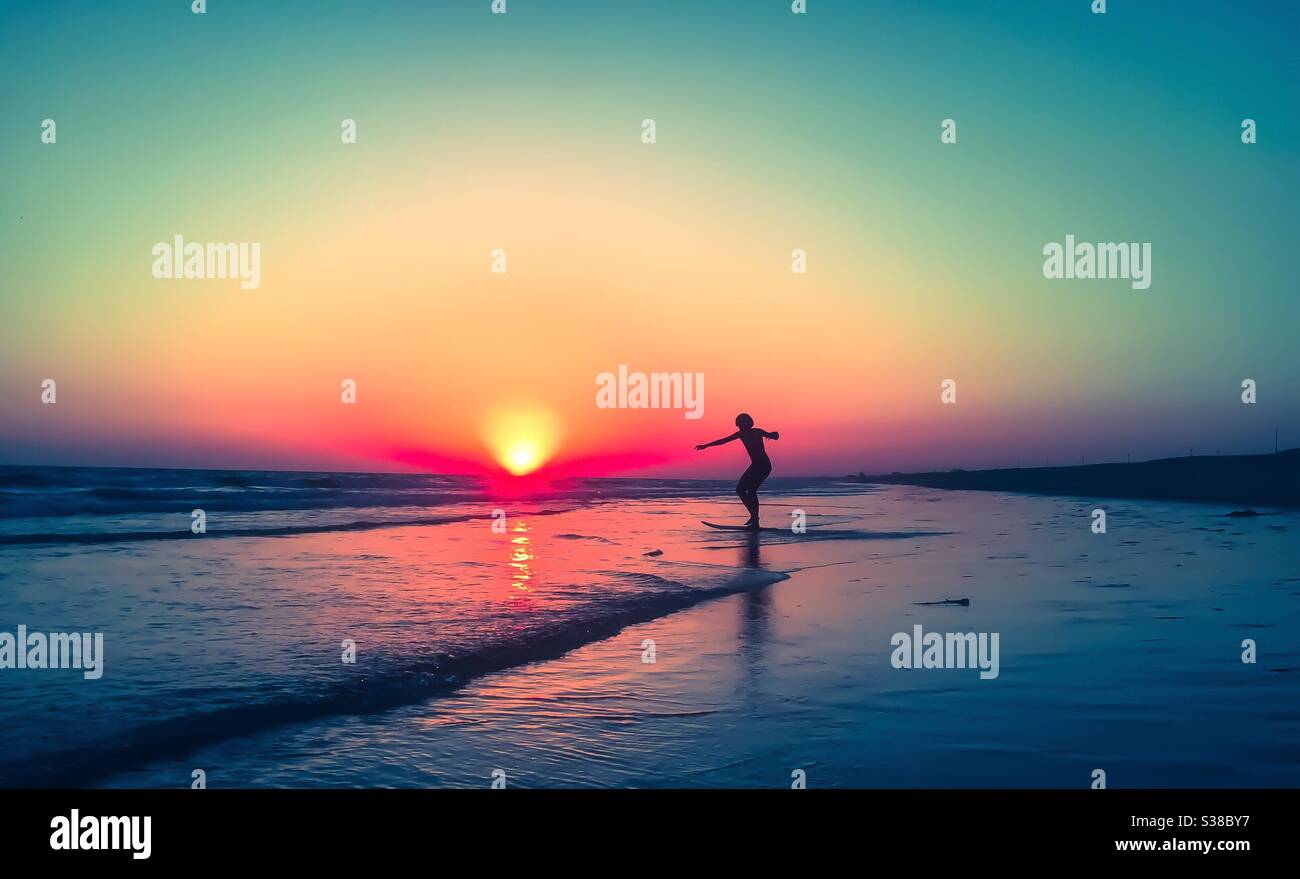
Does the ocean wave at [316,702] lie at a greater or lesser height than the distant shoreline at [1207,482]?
greater

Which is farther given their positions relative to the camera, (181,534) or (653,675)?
(181,534)

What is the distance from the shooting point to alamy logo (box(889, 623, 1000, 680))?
601 centimetres

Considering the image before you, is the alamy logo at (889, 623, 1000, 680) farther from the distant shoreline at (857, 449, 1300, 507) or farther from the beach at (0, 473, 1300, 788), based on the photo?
the distant shoreline at (857, 449, 1300, 507)

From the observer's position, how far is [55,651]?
6125mm

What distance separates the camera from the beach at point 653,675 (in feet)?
13.0

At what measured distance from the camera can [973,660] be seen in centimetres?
620

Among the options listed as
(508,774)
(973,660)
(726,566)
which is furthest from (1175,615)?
(508,774)

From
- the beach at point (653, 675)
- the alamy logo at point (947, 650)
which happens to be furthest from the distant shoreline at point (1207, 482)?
the alamy logo at point (947, 650)

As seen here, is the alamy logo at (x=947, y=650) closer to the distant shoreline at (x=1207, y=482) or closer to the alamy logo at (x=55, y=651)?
the alamy logo at (x=55, y=651)

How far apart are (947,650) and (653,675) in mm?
2334

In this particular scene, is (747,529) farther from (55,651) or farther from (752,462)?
(55,651)
